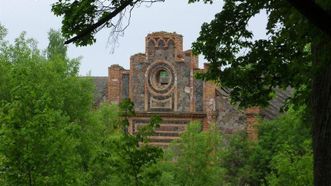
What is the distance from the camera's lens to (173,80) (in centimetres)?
→ 3388

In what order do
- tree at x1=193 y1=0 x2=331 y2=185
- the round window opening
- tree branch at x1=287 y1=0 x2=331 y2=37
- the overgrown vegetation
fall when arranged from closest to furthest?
tree branch at x1=287 y1=0 x2=331 y2=37
tree at x1=193 y1=0 x2=331 y2=185
the overgrown vegetation
the round window opening

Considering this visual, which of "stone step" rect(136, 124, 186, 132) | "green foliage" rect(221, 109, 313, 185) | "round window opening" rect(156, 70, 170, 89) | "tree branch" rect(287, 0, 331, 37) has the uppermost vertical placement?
"round window opening" rect(156, 70, 170, 89)

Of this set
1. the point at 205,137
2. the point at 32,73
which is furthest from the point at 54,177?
the point at 205,137

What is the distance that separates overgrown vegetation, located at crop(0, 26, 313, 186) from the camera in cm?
Result: 1387

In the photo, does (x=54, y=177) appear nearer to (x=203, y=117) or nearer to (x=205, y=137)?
(x=205, y=137)

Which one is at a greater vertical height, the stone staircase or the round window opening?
the round window opening

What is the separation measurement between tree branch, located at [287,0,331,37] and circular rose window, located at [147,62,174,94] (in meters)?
28.2

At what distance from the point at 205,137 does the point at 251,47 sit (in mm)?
13980

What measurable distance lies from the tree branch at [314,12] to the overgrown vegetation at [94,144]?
22.8ft

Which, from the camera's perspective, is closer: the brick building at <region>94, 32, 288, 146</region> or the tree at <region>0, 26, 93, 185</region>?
the tree at <region>0, 26, 93, 185</region>

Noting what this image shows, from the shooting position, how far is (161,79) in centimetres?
3422

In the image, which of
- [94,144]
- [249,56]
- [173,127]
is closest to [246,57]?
[249,56]

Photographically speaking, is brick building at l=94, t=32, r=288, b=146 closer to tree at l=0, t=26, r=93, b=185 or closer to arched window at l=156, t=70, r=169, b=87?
arched window at l=156, t=70, r=169, b=87

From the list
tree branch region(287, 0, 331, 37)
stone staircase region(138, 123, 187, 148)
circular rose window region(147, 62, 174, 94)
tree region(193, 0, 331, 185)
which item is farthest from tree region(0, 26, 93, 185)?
circular rose window region(147, 62, 174, 94)
